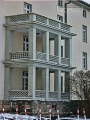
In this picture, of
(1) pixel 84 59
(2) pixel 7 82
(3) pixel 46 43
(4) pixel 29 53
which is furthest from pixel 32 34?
(1) pixel 84 59

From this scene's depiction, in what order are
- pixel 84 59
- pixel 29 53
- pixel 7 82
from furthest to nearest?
pixel 84 59, pixel 7 82, pixel 29 53

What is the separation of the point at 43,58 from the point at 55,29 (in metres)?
3.12

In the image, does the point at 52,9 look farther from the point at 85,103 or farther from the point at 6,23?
the point at 85,103

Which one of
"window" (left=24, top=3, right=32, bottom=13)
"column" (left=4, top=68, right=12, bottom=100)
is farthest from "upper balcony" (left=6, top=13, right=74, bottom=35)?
"column" (left=4, top=68, right=12, bottom=100)

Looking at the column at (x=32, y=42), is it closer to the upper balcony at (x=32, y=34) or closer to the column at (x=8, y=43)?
the upper balcony at (x=32, y=34)

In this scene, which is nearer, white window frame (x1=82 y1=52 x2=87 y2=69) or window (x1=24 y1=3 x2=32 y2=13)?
window (x1=24 y1=3 x2=32 y2=13)

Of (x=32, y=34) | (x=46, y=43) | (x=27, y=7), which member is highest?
(x=27, y=7)

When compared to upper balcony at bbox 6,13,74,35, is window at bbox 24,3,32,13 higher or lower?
higher

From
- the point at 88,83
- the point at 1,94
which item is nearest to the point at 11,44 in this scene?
the point at 1,94

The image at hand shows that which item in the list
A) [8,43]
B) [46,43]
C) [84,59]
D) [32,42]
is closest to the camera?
[32,42]

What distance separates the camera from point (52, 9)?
3778cm

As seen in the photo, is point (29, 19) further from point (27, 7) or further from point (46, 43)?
point (27, 7)

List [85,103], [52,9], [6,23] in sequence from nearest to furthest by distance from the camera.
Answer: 1. [85,103]
2. [6,23]
3. [52,9]

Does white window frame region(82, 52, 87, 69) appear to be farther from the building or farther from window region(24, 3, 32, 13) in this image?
window region(24, 3, 32, 13)
